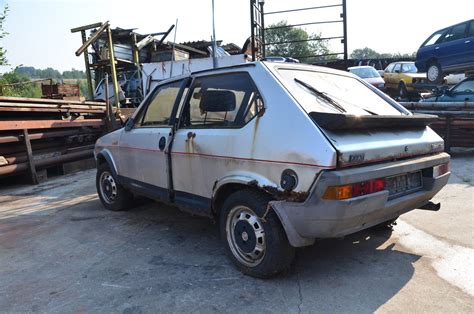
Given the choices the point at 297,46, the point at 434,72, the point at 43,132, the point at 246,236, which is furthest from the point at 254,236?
the point at 297,46

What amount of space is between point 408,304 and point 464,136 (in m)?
6.68

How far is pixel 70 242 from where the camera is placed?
14.0 ft

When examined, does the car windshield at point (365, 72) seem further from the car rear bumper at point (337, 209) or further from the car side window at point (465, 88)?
the car rear bumper at point (337, 209)

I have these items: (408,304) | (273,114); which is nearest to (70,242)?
(273,114)

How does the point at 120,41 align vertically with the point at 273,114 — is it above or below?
above

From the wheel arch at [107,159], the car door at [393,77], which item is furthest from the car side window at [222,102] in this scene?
the car door at [393,77]

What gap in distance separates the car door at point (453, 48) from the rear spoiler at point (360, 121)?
11003mm

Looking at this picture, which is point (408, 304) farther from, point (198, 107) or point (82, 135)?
point (82, 135)

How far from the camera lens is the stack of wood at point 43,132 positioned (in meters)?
7.28

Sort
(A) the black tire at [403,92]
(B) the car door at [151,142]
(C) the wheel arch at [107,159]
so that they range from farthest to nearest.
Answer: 1. (A) the black tire at [403,92]
2. (C) the wheel arch at [107,159]
3. (B) the car door at [151,142]

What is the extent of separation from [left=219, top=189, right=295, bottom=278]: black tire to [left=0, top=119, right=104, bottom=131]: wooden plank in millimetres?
5608

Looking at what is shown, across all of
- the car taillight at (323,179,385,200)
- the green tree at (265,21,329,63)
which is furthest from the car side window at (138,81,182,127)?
the green tree at (265,21,329,63)

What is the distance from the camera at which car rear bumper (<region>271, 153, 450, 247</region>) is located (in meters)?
2.63

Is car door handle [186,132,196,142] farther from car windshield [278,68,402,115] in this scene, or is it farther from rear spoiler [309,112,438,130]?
rear spoiler [309,112,438,130]
